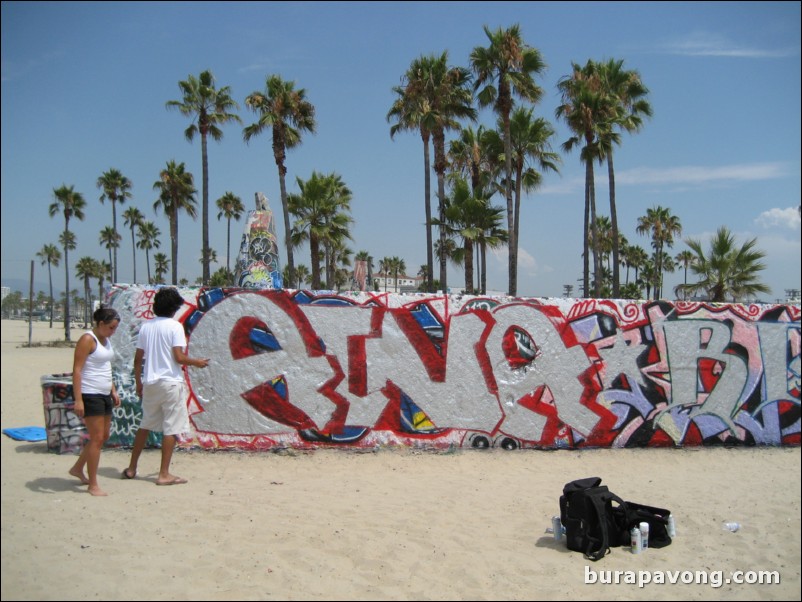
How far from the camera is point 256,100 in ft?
84.3

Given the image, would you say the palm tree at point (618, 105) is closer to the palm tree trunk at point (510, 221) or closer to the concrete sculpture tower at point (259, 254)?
the palm tree trunk at point (510, 221)

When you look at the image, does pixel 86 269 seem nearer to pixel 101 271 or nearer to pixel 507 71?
pixel 101 271

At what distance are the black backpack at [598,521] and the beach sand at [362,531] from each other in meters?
0.10

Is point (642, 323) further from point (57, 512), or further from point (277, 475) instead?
point (57, 512)

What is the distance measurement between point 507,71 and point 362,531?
19058 millimetres

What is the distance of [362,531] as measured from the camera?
183 inches

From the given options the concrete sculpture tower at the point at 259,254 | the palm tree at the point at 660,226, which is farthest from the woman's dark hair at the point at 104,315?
the palm tree at the point at 660,226

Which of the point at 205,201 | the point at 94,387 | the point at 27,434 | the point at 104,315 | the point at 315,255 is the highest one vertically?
the point at 205,201

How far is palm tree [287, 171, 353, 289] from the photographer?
81.2ft

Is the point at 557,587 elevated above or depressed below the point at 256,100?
below

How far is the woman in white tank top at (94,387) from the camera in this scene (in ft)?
16.6

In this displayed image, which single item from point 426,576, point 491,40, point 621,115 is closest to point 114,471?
point 426,576

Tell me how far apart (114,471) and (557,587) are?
459 cm

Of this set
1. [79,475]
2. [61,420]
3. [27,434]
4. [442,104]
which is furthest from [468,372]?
[442,104]
